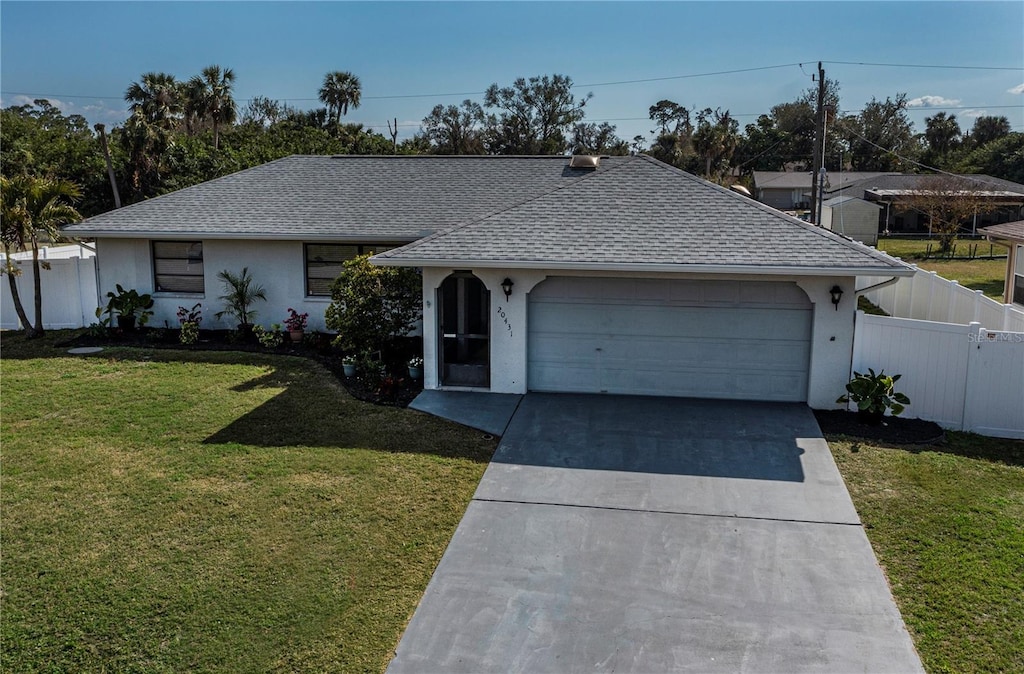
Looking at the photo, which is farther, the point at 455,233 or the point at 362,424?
the point at 455,233

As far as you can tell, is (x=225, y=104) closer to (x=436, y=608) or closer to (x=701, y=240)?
(x=701, y=240)

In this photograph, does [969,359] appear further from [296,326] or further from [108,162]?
[108,162]

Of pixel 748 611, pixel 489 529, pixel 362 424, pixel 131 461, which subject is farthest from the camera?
pixel 362 424

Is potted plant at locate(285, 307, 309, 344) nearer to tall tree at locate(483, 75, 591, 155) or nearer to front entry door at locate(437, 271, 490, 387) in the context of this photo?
front entry door at locate(437, 271, 490, 387)

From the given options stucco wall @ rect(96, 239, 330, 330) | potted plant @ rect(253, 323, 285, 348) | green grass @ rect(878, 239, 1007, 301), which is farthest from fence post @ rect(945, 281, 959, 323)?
potted plant @ rect(253, 323, 285, 348)

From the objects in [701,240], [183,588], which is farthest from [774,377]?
[183,588]

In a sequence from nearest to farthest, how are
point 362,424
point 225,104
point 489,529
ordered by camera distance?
point 489,529 < point 362,424 < point 225,104

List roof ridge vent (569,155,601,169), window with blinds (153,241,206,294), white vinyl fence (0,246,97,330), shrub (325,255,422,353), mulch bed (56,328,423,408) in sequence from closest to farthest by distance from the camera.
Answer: mulch bed (56,328,423,408) < shrub (325,255,422,353) < window with blinds (153,241,206,294) < roof ridge vent (569,155,601,169) < white vinyl fence (0,246,97,330)

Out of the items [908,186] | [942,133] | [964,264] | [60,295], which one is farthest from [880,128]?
[60,295]
